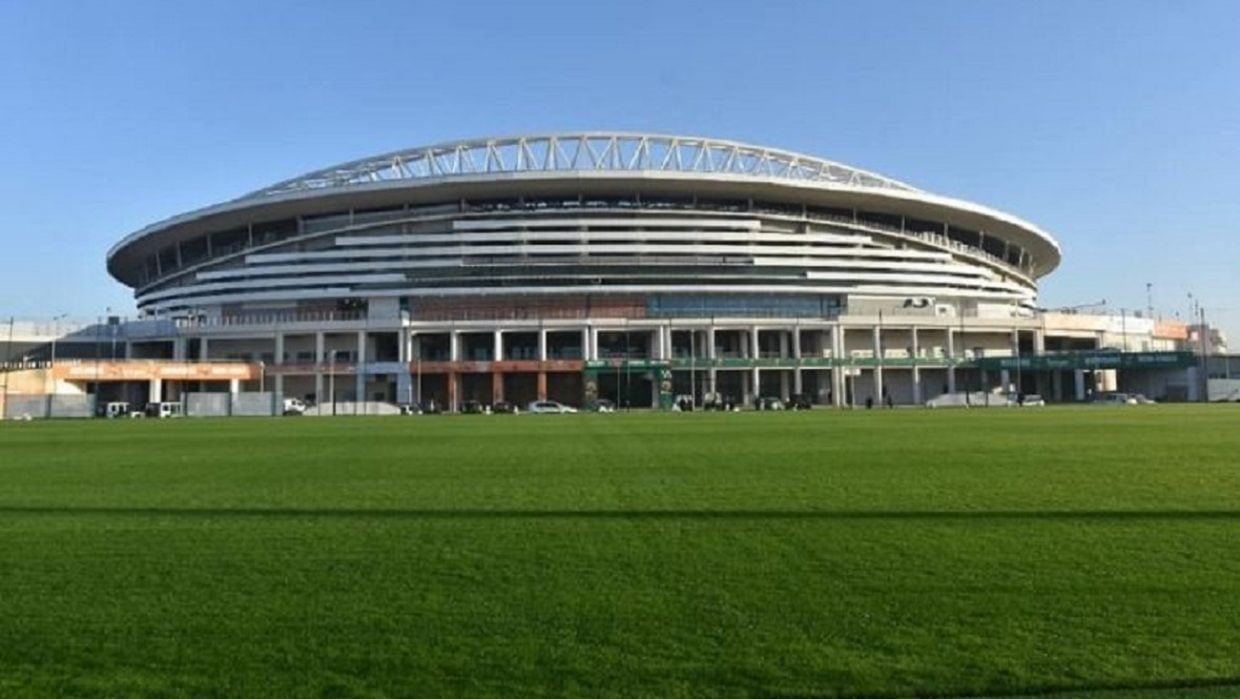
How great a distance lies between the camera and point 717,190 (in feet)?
334

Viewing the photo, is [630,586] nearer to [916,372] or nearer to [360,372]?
[360,372]

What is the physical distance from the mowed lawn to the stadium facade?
7005cm

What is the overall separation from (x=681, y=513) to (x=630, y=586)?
4.04 meters

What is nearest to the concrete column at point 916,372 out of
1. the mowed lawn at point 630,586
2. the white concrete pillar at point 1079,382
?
the white concrete pillar at point 1079,382

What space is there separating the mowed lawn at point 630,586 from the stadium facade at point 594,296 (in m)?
70.1

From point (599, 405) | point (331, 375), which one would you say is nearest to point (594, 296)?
point (599, 405)

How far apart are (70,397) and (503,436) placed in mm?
50544

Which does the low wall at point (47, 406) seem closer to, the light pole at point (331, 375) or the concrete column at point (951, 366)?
the light pole at point (331, 375)

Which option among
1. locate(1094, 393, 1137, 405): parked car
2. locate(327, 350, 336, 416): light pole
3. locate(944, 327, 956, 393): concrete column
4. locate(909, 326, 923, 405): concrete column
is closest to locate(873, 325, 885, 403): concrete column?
locate(909, 326, 923, 405): concrete column

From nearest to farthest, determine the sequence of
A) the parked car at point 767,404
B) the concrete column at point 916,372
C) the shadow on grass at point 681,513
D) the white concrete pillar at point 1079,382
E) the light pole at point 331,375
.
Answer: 1. the shadow on grass at point 681,513
2. the parked car at point 767,404
3. the light pole at point 331,375
4. the concrete column at point 916,372
5. the white concrete pillar at point 1079,382

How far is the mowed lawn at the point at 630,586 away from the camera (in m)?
5.31

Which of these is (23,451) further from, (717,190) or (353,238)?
(717,190)

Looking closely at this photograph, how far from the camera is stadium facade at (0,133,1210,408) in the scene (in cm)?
8644

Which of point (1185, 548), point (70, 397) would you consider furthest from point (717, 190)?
point (1185, 548)
